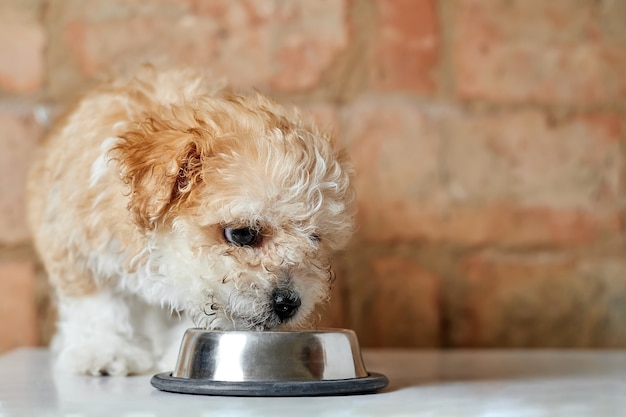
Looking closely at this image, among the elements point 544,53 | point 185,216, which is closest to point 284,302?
point 185,216

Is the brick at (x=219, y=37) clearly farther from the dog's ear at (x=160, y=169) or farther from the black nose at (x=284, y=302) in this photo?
the black nose at (x=284, y=302)

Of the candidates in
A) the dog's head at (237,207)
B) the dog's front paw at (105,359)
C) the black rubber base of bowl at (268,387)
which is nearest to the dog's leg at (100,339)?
the dog's front paw at (105,359)

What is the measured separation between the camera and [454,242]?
113 inches

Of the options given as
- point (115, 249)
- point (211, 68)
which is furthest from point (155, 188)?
point (211, 68)

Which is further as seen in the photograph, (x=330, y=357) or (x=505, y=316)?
(x=505, y=316)

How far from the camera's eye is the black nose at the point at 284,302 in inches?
70.9

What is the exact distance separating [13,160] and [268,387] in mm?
1536

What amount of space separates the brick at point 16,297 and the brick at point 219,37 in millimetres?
611

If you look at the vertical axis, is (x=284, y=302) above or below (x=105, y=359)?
above

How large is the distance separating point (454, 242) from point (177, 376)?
4.50ft

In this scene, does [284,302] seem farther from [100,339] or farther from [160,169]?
[100,339]

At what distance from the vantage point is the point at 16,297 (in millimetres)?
2754

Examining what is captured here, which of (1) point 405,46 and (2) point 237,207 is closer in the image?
(2) point 237,207

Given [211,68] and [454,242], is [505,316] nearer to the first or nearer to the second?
[454,242]
